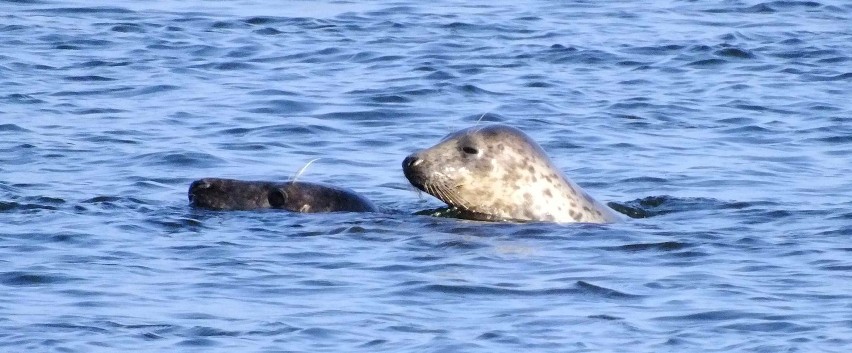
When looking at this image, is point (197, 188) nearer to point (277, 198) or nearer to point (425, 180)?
point (277, 198)

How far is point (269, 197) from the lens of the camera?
12820 mm

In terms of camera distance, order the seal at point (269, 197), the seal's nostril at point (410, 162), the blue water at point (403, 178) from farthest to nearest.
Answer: the seal at point (269, 197) → the seal's nostril at point (410, 162) → the blue water at point (403, 178)

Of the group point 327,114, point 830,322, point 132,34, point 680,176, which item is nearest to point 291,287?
point 830,322

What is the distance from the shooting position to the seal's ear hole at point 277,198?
1279cm

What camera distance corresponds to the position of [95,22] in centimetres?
2183

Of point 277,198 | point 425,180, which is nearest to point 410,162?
point 425,180

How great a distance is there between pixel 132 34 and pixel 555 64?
14.2 feet

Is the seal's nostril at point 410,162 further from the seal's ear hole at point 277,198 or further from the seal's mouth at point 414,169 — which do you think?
the seal's ear hole at point 277,198

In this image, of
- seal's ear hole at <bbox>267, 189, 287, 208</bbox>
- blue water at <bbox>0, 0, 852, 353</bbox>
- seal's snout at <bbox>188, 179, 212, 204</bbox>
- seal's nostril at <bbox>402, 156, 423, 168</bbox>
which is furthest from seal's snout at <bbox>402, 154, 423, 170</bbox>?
seal's snout at <bbox>188, 179, 212, 204</bbox>

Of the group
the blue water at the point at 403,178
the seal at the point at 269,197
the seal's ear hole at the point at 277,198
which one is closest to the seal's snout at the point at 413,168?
the blue water at the point at 403,178

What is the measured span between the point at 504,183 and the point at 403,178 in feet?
6.17

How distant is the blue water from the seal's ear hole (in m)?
0.36

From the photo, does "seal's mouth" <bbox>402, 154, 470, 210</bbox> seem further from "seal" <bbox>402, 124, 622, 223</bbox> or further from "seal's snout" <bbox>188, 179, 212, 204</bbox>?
"seal's snout" <bbox>188, 179, 212, 204</bbox>

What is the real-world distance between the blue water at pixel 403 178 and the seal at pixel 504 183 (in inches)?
9.4
